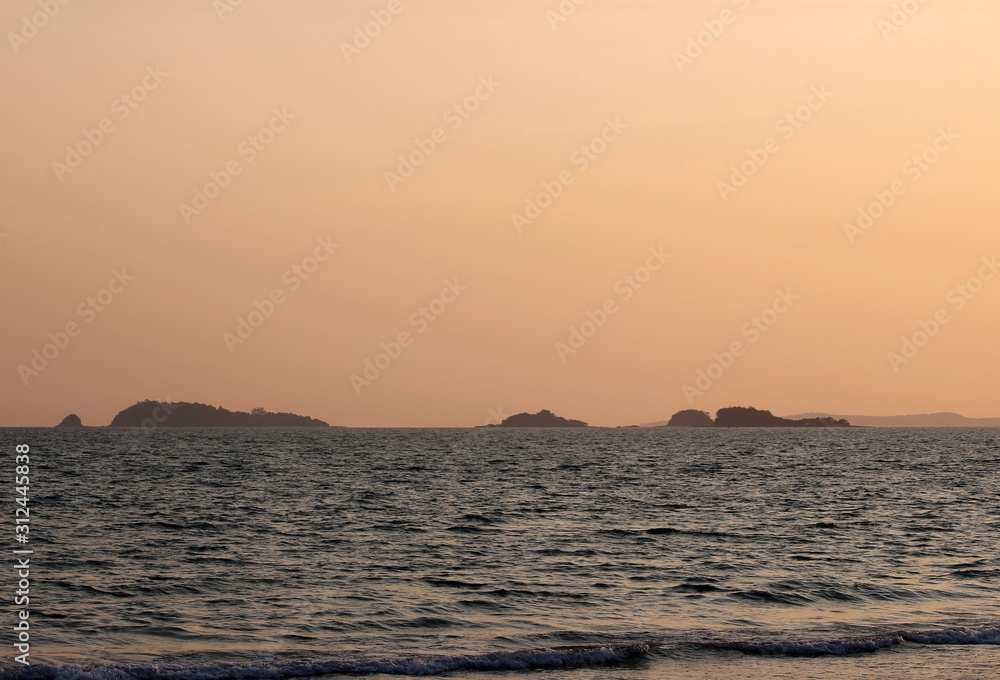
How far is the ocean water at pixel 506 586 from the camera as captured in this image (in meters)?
22.0

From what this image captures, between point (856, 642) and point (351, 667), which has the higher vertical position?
point (351, 667)

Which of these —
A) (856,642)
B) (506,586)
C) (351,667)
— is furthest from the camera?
(506,586)

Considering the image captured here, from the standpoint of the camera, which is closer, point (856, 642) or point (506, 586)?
point (856, 642)

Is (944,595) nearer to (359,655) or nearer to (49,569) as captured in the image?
(359,655)

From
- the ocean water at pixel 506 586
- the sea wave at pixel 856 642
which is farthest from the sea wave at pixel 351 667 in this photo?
the sea wave at pixel 856 642

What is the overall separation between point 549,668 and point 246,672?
21.7 feet

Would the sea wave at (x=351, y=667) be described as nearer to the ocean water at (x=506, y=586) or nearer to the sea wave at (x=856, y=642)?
the ocean water at (x=506, y=586)

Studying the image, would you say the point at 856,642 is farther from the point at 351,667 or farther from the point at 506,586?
the point at 351,667

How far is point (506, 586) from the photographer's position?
30266 millimetres

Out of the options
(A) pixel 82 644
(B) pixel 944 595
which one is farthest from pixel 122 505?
(B) pixel 944 595

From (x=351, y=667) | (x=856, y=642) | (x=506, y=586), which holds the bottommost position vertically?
(x=856, y=642)

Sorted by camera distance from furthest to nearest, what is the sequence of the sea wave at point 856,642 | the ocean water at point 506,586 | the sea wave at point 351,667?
the sea wave at point 856,642 → the ocean water at point 506,586 → the sea wave at point 351,667

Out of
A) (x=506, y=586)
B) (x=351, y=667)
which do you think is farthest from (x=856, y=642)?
(x=351, y=667)

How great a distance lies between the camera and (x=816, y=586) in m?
31.1
